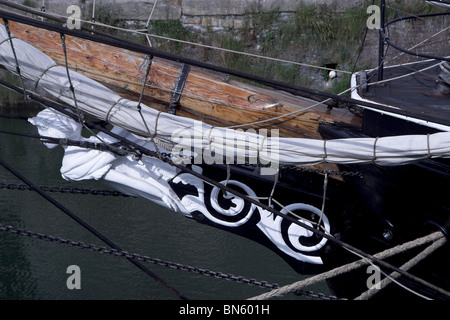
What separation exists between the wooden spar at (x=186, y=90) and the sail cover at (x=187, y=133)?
0.44 metres

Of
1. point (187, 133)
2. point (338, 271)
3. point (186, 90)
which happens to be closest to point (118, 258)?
point (186, 90)

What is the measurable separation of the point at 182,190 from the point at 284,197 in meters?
0.70

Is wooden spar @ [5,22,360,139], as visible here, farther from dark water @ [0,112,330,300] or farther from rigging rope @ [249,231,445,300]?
dark water @ [0,112,330,300]

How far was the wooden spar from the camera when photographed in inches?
142

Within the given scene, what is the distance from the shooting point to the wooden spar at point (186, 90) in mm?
3611

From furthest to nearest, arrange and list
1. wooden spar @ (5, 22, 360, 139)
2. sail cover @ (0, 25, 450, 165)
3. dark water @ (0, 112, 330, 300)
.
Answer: dark water @ (0, 112, 330, 300) → wooden spar @ (5, 22, 360, 139) → sail cover @ (0, 25, 450, 165)

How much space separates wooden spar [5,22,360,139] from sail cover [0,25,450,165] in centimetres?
44

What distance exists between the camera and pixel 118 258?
5.54 metres

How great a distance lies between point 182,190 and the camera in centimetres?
360

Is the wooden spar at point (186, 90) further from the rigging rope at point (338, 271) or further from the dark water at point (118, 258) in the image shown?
the dark water at point (118, 258)

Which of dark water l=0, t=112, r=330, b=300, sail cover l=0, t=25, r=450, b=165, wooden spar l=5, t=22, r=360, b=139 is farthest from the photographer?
dark water l=0, t=112, r=330, b=300

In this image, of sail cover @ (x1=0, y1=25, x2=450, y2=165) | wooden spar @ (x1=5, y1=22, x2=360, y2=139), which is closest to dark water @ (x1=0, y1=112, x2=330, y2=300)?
wooden spar @ (x1=5, y1=22, x2=360, y2=139)

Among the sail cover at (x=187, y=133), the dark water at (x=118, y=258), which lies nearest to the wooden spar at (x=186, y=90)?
the sail cover at (x=187, y=133)

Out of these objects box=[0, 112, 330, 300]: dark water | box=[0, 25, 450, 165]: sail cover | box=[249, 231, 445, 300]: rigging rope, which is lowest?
box=[0, 112, 330, 300]: dark water
